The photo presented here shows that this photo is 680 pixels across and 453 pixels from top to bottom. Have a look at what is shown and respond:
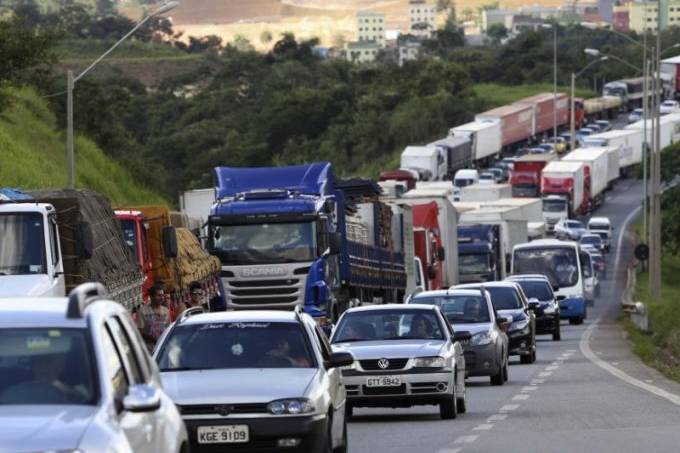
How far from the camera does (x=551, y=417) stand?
21.6m

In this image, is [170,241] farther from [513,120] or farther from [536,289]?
[513,120]

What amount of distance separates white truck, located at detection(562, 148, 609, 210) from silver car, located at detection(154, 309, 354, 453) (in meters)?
90.4

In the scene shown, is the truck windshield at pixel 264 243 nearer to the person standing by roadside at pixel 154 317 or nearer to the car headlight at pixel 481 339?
the car headlight at pixel 481 339

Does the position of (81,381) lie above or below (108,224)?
above

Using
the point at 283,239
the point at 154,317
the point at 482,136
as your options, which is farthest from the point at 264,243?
the point at 482,136

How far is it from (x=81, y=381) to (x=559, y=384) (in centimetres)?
1940

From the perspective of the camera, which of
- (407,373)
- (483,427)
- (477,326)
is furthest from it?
(477,326)

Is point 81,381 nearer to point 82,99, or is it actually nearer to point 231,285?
→ point 231,285

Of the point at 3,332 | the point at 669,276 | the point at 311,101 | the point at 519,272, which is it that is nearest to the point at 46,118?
the point at 519,272

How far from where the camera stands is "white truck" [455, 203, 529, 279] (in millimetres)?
66000

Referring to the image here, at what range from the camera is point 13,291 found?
63.7 feet

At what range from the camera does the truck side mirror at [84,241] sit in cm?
2097

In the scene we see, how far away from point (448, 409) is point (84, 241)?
169 inches

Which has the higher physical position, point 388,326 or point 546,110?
point 388,326
